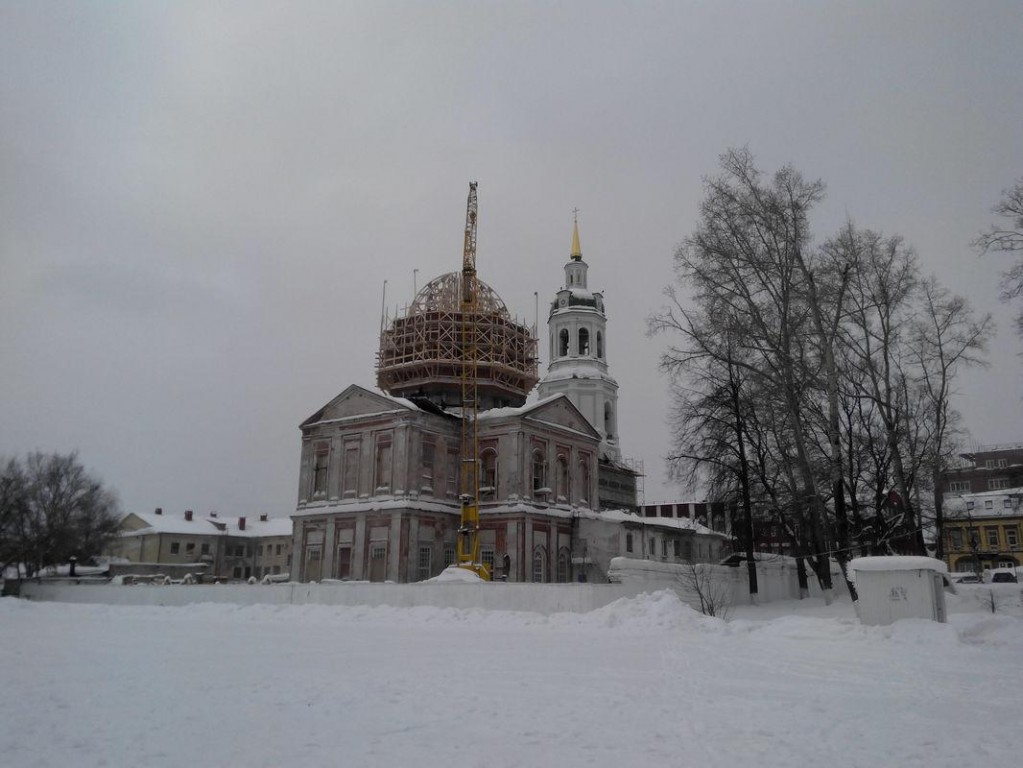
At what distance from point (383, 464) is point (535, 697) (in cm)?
3115

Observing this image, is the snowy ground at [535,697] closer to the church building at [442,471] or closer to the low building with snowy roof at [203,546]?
the church building at [442,471]

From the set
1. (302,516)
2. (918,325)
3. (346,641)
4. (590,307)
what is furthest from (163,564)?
(918,325)

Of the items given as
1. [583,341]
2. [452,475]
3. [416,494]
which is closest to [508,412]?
[452,475]

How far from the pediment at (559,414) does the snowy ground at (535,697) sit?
78.8 ft

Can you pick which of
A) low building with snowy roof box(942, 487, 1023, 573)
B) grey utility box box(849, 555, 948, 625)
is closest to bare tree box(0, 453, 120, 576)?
grey utility box box(849, 555, 948, 625)

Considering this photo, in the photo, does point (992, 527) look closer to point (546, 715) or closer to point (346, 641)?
point (346, 641)

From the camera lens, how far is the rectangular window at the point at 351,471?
40.4m

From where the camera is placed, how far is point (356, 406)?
4144cm

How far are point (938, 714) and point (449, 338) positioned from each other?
39.5m

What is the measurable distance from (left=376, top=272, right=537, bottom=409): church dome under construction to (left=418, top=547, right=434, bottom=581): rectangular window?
10.4 meters

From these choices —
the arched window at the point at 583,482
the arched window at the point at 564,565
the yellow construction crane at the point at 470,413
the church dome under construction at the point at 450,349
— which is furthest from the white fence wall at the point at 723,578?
the church dome under construction at the point at 450,349

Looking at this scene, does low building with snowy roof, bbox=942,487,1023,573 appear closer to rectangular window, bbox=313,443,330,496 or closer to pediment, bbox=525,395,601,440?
pediment, bbox=525,395,601,440

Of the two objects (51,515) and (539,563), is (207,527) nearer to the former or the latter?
(51,515)

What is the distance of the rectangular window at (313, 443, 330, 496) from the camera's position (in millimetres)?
41906
